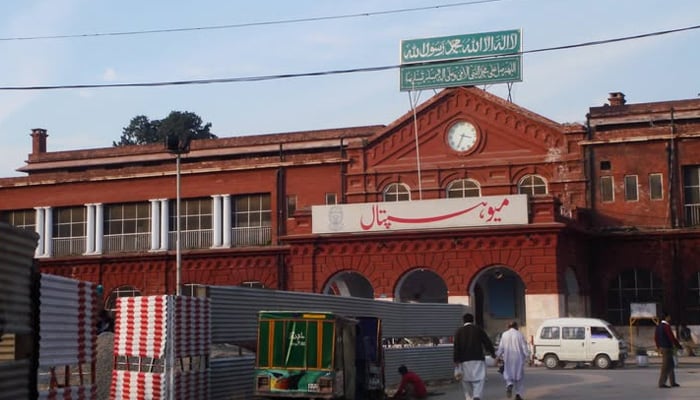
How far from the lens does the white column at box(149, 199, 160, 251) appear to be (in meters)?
49.3

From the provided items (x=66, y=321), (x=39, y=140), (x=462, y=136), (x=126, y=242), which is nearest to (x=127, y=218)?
(x=126, y=242)

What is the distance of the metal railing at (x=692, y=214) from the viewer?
41688mm

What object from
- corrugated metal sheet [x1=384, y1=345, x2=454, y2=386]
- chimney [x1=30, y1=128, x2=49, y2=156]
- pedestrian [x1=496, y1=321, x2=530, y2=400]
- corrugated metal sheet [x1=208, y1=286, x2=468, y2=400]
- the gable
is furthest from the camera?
chimney [x1=30, y1=128, x2=49, y2=156]

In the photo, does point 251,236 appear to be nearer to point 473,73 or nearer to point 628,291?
point 473,73

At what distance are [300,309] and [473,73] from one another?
23964mm

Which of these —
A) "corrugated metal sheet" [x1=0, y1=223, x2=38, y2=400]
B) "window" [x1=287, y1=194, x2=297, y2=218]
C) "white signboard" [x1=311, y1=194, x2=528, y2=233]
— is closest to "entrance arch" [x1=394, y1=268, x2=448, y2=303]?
"white signboard" [x1=311, y1=194, x2=528, y2=233]

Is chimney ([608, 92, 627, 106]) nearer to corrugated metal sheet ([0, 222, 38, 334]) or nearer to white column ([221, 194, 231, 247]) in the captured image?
white column ([221, 194, 231, 247])

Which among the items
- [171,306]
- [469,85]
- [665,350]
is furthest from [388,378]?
[469,85]

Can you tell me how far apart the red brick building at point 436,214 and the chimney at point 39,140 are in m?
9.27

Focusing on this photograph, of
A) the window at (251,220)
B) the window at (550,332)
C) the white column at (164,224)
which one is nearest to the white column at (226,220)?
the window at (251,220)

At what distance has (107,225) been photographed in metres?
50.7

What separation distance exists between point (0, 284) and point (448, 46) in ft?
118

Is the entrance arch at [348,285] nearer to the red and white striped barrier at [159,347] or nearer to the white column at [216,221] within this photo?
the white column at [216,221]

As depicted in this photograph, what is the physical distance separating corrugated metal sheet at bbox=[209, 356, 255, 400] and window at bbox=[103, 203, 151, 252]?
29.4m
